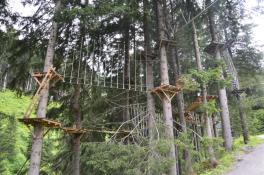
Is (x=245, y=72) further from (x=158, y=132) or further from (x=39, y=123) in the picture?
(x=39, y=123)

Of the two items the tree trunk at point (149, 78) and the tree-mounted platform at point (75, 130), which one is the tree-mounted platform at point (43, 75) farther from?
the tree trunk at point (149, 78)

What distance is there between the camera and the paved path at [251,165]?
9.93 m

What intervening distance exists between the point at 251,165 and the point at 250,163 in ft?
0.99

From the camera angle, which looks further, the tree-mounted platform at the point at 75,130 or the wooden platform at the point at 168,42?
the wooden platform at the point at 168,42

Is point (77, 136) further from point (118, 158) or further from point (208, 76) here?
point (208, 76)

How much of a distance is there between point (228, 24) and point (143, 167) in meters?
9.53

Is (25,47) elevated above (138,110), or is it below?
above

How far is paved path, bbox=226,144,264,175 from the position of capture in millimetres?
9930

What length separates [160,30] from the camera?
11.2 m

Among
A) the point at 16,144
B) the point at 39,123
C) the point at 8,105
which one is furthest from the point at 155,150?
the point at 8,105

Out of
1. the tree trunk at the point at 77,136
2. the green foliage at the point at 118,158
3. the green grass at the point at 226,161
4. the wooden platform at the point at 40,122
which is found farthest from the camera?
the green grass at the point at 226,161

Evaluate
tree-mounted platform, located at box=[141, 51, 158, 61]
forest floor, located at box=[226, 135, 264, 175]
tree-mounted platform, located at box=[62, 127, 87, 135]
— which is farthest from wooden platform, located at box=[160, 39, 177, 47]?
forest floor, located at box=[226, 135, 264, 175]

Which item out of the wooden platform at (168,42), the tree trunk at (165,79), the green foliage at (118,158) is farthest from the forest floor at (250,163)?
the wooden platform at (168,42)

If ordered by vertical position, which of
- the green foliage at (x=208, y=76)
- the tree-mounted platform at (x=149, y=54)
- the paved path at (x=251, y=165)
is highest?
the tree-mounted platform at (x=149, y=54)
